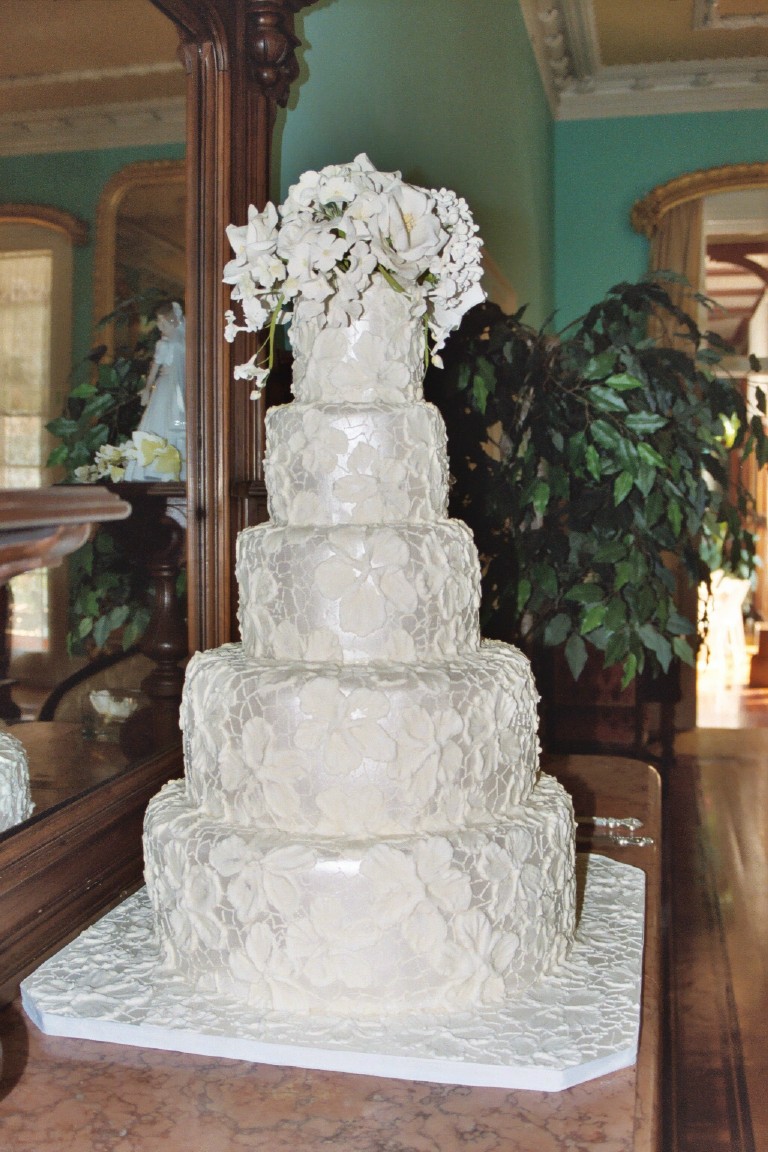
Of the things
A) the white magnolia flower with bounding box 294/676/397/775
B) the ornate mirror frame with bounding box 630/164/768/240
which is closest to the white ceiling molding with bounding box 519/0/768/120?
the ornate mirror frame with bounding box 630/164/768/240

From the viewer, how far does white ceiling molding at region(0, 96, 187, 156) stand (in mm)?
1271

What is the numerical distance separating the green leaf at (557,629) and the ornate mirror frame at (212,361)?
0.72 m

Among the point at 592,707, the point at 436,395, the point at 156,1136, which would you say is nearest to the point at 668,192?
the point at 592,707

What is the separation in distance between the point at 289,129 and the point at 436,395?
25.6 inches

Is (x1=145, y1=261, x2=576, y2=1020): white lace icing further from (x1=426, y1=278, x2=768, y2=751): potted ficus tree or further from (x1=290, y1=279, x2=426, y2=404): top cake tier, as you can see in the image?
(x1=426, y1=278, x2=768, y2=751): potted ficus tree

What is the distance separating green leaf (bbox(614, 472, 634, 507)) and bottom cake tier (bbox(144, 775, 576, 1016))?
105cm

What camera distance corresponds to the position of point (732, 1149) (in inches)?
68.7

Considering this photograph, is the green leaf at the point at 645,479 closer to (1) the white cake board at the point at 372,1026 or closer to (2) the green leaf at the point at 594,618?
(2) the green leaf at the point at 594,618

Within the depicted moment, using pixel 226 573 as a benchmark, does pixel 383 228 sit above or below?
above

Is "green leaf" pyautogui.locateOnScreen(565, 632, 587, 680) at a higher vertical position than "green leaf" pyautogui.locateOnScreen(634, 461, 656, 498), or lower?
lower

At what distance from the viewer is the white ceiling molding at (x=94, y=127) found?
1271mm

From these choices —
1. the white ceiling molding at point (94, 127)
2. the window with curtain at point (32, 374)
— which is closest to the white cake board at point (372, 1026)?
the window with curtain at point (32, 374)

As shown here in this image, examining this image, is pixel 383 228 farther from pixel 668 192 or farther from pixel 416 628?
pixel 668 192

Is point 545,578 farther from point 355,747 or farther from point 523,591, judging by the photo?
point 355,747
